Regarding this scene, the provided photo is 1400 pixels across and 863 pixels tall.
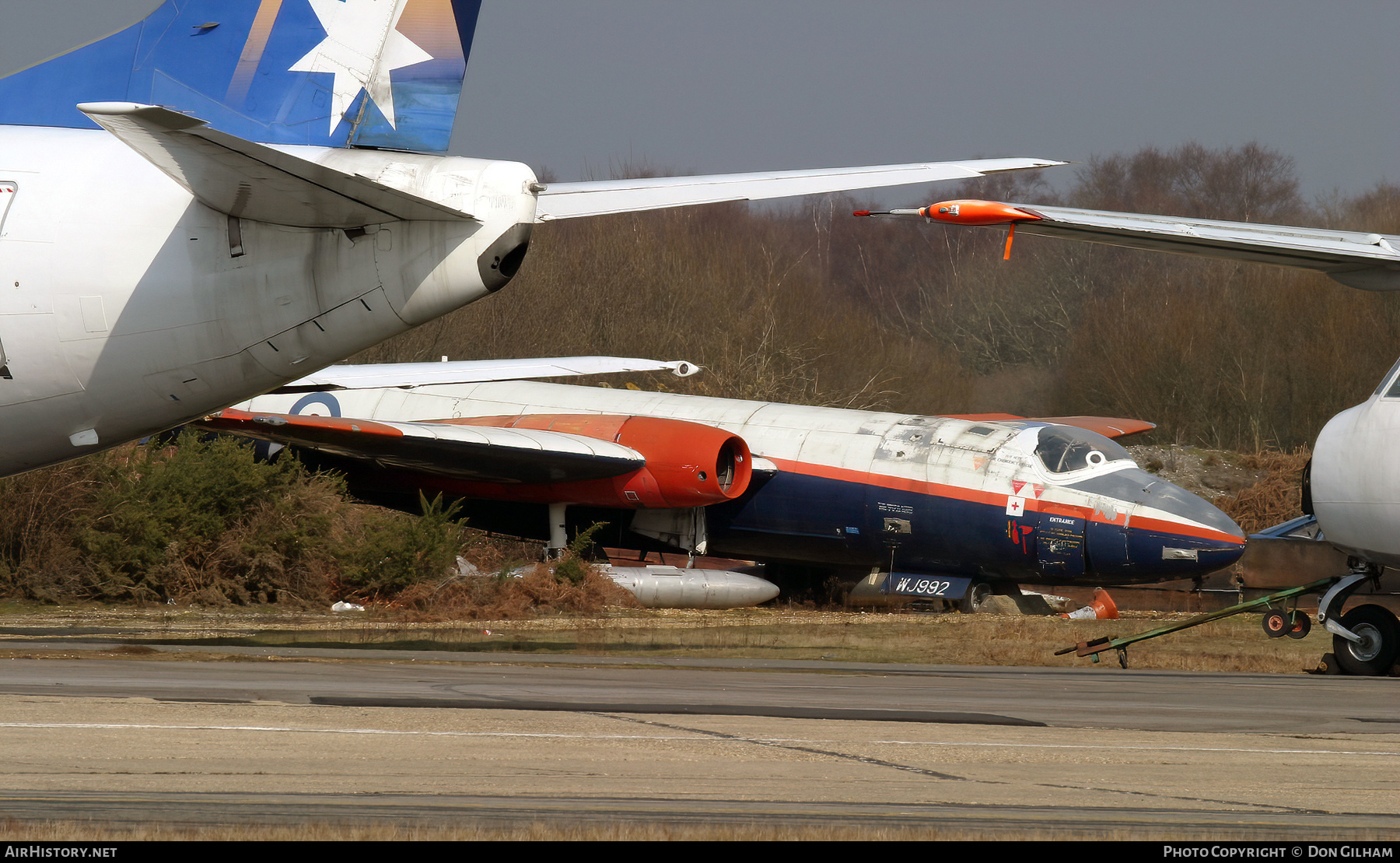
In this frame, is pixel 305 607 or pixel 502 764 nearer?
pixel 502 764

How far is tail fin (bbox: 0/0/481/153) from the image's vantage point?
1052 centimetres

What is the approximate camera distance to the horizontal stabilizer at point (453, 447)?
1856 centimetres

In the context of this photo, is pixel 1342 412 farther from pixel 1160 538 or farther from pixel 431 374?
pixel 431 374

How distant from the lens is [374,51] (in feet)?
34.8

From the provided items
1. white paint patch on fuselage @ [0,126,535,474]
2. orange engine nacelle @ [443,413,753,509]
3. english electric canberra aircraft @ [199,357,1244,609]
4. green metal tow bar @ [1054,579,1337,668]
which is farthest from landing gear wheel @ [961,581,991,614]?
white paint patch on fuselage @ [0,126,535,474]

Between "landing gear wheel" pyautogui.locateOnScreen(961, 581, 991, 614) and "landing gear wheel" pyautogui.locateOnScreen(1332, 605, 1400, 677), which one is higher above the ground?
"landing gear wheel" pyautogui.locateOnScreen(1332, 605, 1400, 677)

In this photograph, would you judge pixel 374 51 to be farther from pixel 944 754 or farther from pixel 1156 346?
pixel 1156 346

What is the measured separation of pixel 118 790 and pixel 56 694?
315cm

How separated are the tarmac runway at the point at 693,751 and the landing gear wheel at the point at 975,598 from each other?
36.9 ft

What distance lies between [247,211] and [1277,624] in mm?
8442

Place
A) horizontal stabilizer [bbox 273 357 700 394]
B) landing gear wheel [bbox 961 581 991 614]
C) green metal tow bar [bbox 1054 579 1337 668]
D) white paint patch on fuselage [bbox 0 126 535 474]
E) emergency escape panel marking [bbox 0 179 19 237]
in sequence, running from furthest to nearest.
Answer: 1. landing gear wheel [bbox 961 581 991 614]
2. horizontal stabilizer [bbox 273 357 700 394]
3. green metal tow bar [bbox 1054 579 1337 668]
4. emergency escape panel marking [bbox 0 179 19 237]
5. white paint patch on fuselage [bbox 0 126 535 474]

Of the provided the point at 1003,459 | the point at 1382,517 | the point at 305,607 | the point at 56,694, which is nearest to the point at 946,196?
the point at 1003,459

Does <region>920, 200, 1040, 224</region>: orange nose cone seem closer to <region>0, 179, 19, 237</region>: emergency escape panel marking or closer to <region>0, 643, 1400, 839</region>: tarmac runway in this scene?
<region>0, 643, 1400, 839</region>: tarmac runway

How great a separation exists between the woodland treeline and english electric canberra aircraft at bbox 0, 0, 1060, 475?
27.4 meters
